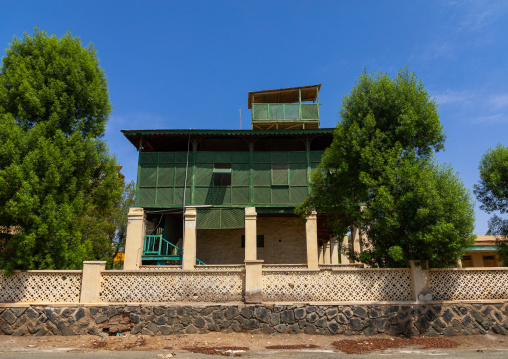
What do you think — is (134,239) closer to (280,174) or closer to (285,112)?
(280,174)

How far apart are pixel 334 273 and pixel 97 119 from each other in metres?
8.57

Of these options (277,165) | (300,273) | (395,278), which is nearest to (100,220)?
(277,165)

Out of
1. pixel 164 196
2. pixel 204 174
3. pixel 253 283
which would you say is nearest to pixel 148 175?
pixel 164 196

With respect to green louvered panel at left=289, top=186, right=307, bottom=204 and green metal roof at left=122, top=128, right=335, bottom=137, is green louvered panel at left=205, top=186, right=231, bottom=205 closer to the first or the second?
green metal roof at left=122, top=128, right=335, bottom=137

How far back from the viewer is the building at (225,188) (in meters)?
18.0

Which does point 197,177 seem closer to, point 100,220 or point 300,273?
point 100,220

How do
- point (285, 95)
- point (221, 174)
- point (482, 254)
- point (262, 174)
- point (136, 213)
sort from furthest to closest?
1. point (482, 254)
2. point (285, 95)
3. point (221, 174)
4. point (262, 174)
5. point (136, 213)

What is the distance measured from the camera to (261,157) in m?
19.3

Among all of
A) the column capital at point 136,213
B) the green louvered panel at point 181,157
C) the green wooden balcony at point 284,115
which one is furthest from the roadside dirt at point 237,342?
the green wooden balcony at point 284,115

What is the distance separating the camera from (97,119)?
37.1 ft

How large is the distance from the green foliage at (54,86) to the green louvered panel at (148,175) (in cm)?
738

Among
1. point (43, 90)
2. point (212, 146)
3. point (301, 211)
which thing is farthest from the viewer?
point (212, 146)

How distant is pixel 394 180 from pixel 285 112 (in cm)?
1232

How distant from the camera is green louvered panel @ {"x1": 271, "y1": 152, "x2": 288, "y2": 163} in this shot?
19219mm
